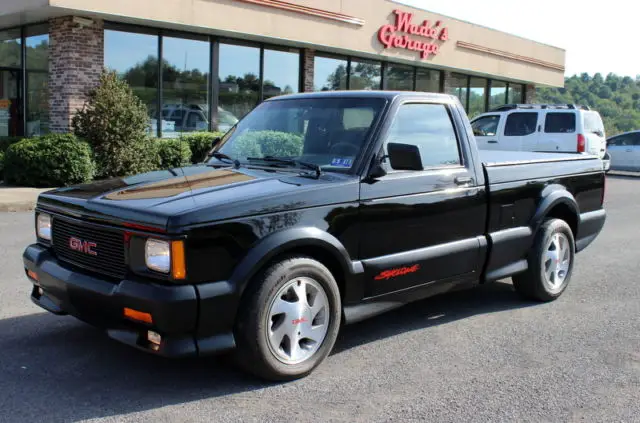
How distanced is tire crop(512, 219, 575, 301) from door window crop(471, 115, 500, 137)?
11856 millimetres

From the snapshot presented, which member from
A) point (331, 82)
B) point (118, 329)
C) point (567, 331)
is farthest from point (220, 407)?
point (331, 82)

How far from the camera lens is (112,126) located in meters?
14.1

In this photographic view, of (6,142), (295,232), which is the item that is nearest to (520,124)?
(6,142)

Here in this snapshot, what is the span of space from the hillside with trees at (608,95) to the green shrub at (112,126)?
60601 millimetres

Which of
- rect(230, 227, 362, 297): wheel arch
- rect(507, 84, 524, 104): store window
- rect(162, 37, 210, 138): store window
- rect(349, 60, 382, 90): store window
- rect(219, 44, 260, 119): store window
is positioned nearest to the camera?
rect(230, 227, 362, 297): wheel arch

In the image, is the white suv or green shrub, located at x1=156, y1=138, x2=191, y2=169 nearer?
green shrub, located at x1=156, y1=138, x2=191, y2=169

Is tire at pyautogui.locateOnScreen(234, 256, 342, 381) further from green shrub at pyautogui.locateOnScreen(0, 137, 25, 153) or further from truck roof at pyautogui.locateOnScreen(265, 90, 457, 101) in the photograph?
green shrub at pyautogui.locateOnScreen(0, 137, 25, 153)

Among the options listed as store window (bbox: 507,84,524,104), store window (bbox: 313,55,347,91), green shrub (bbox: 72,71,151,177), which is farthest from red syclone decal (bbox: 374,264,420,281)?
store window (bbox: 507,84,524,104)

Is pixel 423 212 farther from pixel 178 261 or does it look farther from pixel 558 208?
pixel 558 208

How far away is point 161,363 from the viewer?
166 inches

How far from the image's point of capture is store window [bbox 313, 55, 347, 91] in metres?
20.6

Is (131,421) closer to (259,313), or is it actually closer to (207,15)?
(259,313)

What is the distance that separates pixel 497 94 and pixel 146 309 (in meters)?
27.3

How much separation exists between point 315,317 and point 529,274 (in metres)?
2.46
